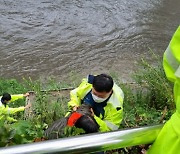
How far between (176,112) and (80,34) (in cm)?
1047

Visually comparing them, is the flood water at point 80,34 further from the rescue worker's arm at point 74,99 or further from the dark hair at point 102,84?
the dark hair at point 102,84

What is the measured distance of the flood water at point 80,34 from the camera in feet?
32.9

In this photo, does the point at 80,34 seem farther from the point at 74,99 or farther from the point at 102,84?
the point at 102,84

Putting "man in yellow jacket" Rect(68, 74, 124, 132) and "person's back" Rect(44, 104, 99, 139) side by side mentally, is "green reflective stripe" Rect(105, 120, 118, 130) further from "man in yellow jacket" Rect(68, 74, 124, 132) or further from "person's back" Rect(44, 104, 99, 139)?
"person's back" Rect(44, 104, 99, 139)

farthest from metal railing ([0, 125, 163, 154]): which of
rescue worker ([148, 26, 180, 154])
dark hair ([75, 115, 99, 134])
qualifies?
dark hair ([75, 115, 99, 134])

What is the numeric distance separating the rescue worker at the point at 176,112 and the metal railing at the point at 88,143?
9cm

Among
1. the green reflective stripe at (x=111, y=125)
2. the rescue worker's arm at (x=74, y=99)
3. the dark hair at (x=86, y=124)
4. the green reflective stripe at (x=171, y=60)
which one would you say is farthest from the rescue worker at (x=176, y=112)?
the rescue worker's arm at (x=74, y=99)

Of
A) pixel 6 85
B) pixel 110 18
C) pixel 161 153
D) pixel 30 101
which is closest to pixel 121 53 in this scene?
pixel 110 18

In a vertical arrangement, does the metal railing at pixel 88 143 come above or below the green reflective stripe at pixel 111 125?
above

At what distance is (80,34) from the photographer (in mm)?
11906

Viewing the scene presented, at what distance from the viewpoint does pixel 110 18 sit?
12945 mm

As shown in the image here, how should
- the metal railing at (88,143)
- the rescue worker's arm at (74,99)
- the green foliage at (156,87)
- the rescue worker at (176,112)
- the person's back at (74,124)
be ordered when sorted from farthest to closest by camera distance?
1. the green foliage at (156,87)
2. the rescue worker's arm at (74,99)
3. the person's back at (74,124)
4. the rescue worker at (176,112)
5. the metal railing at (88,143)

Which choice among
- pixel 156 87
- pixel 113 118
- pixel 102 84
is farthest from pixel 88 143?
pixel 156 87

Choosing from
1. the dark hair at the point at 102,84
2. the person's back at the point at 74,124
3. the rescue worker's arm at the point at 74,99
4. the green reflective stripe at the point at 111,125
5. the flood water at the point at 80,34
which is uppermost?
the person's back at the point at 74,124
